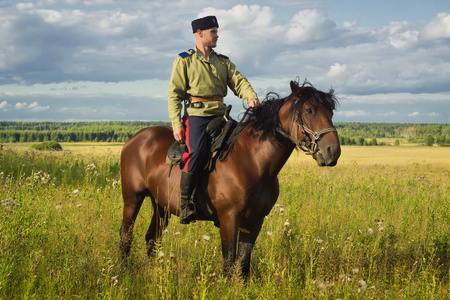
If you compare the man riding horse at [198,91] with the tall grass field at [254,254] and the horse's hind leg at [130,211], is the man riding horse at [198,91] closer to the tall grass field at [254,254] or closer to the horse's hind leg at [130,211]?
the tall grass field at [254,254]

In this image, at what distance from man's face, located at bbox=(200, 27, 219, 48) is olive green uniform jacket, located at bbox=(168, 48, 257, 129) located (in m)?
0.18

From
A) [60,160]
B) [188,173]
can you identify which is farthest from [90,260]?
[60,160]

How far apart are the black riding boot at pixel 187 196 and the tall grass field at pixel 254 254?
0.29 meters

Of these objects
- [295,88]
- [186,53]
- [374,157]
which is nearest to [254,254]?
[295,88]

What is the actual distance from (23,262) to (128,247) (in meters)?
1.72

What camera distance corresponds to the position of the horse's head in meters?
3.91

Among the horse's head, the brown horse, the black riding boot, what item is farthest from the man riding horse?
the horse's head

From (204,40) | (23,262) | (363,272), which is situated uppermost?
(204,40)

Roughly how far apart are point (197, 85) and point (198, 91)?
0.09m

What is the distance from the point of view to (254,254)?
235 inches

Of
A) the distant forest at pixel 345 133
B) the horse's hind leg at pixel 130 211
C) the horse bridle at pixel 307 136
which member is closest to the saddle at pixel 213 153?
the horse bridle at pixel 307 136

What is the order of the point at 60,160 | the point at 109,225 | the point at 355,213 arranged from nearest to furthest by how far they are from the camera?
the point at 109,225 < the point at 355,213 < the point at 60,160

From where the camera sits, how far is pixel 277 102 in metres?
4.55

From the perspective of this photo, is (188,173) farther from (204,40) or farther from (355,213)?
(355,213)
